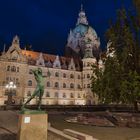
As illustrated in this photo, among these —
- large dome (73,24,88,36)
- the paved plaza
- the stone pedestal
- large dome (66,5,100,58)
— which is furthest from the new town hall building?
the stone pedestal

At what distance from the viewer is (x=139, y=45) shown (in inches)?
1005

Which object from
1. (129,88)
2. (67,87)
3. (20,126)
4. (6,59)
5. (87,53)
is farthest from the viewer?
(87,53)

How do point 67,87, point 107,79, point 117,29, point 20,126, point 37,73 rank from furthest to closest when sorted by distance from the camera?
point 67,87
point 117,29
point 107,79
point 37,73
point 20,126

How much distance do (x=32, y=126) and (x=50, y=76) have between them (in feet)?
193

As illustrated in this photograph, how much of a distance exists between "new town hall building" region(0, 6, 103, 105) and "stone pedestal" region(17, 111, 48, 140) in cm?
4725

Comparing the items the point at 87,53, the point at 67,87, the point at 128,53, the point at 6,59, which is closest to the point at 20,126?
the point at 128,53

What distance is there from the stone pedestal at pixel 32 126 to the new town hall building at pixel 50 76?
47.3 m

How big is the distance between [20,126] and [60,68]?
207 ft

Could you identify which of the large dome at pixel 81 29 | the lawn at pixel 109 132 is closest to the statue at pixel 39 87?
the lawn at pixel 109 132

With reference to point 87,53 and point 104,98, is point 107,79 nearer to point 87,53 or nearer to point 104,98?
point 104,98

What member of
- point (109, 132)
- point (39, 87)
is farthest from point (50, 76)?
point (39, 87)

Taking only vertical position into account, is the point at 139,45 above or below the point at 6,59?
below

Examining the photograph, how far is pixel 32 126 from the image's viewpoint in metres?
11.0

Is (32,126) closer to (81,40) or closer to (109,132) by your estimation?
(109,132)
